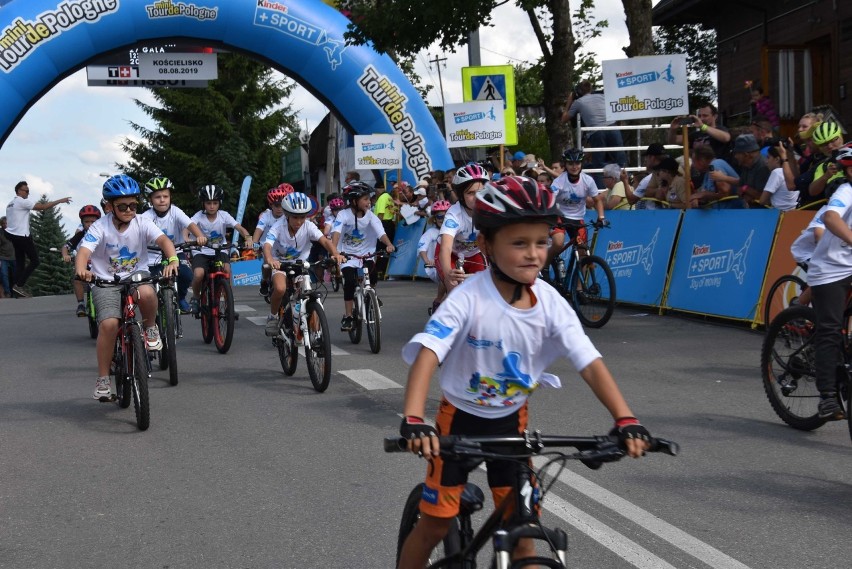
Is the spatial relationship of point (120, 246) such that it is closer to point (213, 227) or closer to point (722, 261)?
point (213, 227)

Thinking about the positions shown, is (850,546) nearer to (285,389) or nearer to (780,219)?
(285,389)

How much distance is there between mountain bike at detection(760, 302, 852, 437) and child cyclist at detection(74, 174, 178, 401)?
4416 mm

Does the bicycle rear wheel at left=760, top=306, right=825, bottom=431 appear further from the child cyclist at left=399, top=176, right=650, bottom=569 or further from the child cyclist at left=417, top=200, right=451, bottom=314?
the child cyclist at left=399, top=176, right=650, bottom=569

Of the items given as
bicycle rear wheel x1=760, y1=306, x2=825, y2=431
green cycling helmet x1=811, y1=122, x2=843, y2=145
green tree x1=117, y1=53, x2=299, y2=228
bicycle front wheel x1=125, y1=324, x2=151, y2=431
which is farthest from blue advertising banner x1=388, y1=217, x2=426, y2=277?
green tree x1=117, y1=53, x2=299, y2=228

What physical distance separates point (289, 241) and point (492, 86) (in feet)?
32.6

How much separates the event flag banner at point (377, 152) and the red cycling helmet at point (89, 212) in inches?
417

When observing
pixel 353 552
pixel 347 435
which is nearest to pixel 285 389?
pixel 347 435

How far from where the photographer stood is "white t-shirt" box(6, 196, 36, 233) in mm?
25141

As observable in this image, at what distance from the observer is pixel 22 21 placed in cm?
2492

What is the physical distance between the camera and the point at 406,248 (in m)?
24.2

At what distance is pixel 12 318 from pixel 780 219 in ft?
39.9

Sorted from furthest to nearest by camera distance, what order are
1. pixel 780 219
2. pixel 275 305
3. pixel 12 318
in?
pixel 12 318 → pixel 780 219 → pixel 275 305

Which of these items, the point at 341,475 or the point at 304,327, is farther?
the point at 304,327

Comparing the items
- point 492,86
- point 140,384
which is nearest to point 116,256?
point 140,384
